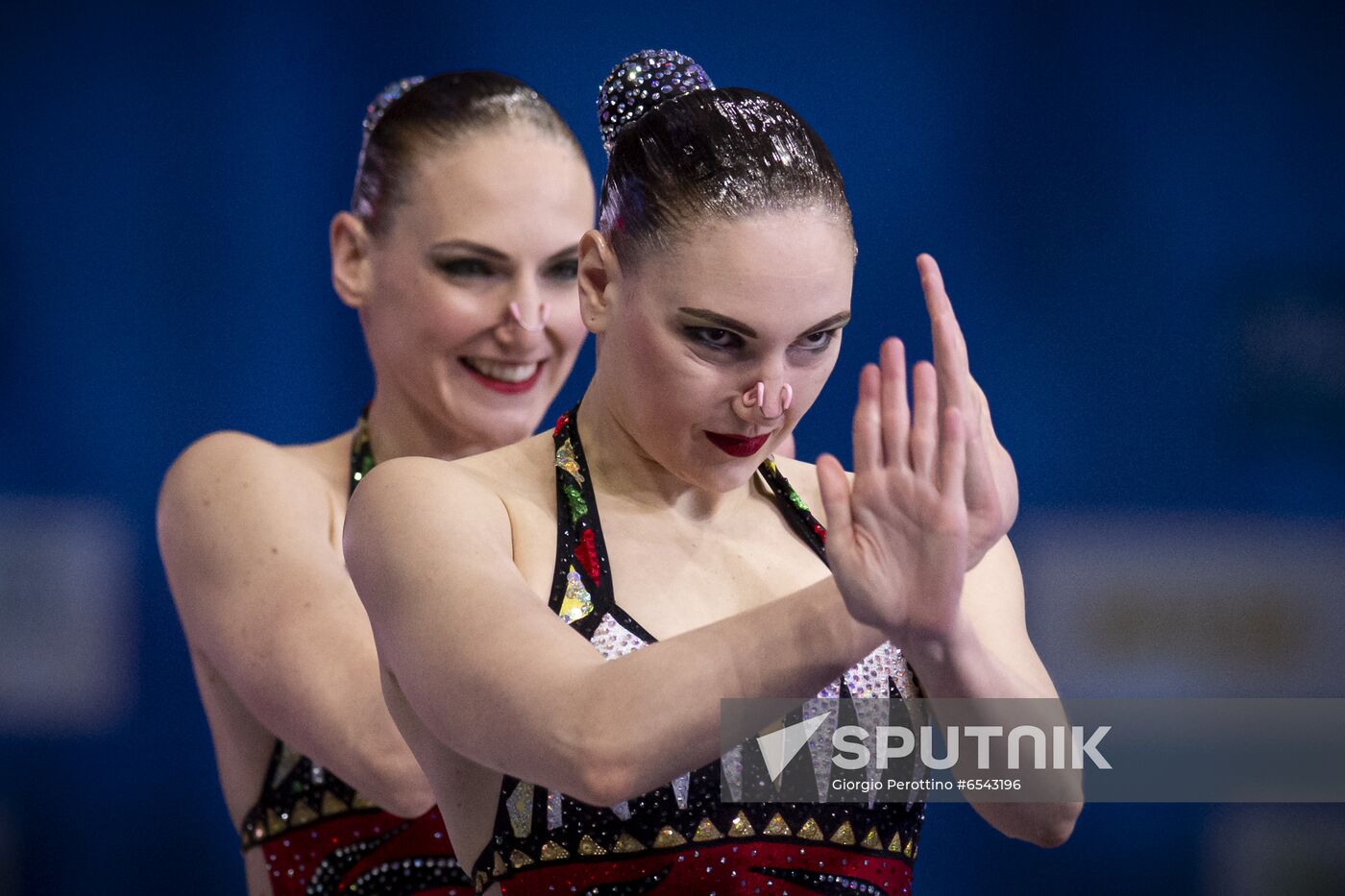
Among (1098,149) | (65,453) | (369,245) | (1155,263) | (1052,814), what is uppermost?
(1098,149)

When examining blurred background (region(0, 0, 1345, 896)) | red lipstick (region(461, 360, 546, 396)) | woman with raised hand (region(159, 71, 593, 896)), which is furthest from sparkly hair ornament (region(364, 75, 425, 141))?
blurred background (region(0, 0, 1345, 896))

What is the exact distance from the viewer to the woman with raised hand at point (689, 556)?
3.54 feet

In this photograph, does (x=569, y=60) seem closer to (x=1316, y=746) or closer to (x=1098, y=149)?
(x=1098, y=149)

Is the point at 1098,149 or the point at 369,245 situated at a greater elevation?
the point at 1098,149

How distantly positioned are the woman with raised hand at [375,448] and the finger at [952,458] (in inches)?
31.8

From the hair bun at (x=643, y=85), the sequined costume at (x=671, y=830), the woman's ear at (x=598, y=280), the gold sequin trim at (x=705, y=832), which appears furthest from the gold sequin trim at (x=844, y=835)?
the hair bun at (x=643, y=85)

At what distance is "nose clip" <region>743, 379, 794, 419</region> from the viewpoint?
125 centimetres

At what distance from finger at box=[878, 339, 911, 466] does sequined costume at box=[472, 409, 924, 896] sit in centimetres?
32

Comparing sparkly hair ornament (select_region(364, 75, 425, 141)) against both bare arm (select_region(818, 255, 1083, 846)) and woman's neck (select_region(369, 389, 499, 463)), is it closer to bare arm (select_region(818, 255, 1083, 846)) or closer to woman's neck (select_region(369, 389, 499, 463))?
woman's neck (select_region(369, 389, 499, 463))

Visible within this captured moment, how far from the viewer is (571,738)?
1.09 meters

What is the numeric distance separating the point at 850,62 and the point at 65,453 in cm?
135

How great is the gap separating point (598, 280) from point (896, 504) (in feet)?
1.32

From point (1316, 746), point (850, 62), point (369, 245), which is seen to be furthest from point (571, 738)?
point (850, 62)

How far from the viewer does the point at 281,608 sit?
1.77m
